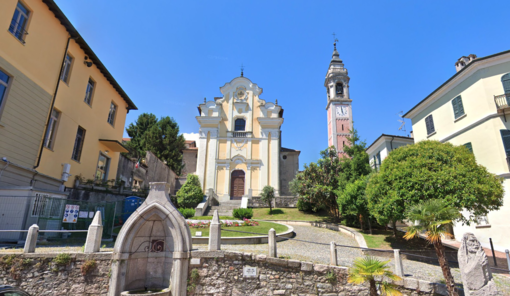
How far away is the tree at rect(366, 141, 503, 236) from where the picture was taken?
1003cm

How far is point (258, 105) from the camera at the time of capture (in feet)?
109

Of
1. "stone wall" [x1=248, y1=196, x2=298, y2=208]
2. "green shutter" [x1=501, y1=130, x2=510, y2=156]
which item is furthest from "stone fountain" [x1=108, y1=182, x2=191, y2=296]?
"stone wall" [x1=248, y1=196, x2=298, y2=208]

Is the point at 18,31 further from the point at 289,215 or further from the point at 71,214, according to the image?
the point at 289,215

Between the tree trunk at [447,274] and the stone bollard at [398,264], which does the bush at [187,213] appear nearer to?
the stone bollard at [398,264]

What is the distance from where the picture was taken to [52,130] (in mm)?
14453

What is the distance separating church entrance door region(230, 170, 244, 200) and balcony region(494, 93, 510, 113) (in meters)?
22.7

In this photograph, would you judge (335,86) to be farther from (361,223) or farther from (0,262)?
(0,262)

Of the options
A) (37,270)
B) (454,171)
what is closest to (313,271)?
(454,171)

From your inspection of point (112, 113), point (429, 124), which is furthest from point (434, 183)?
point (112, 113)

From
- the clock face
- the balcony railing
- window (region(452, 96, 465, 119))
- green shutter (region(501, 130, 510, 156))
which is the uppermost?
the clock face

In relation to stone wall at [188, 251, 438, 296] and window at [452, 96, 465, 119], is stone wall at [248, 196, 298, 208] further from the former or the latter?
stone wall at [188, 251, 438, 296]

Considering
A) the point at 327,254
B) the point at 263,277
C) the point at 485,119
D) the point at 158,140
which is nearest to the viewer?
the point at 263,277

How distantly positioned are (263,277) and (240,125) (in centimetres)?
2572

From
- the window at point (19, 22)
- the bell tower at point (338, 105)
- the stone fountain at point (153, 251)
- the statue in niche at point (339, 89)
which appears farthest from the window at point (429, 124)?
the statue in niche at point (339, 89)
